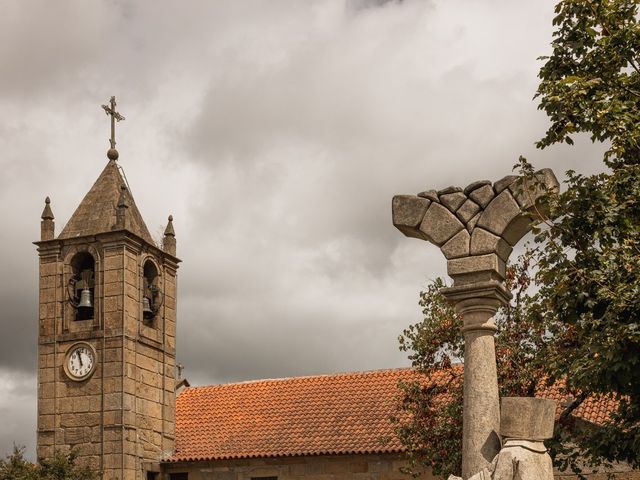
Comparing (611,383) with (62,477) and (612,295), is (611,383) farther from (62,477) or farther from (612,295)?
(62,477)

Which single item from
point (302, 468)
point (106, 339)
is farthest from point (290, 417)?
point (106, 339)

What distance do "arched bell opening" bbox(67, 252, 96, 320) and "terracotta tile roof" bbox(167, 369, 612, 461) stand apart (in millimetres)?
3819

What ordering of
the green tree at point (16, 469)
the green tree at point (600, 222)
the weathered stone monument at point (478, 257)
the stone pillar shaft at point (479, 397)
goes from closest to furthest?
the stone pillar shaft at point (479, 397)
the weathered stone monument at point (478, 257)
the green tree at point (600, 222)
the green tree at point (16, 469)

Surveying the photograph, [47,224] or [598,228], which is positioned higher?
[47,224]

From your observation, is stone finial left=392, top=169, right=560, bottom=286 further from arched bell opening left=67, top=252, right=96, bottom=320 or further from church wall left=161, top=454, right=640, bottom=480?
arched bell opening left=67, top=252, right=96, bottom=320

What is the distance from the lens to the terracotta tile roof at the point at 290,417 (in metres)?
22.9

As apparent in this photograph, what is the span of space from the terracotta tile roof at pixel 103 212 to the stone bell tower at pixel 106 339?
1.2 inches

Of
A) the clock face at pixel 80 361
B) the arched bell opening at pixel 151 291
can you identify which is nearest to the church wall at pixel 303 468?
the clock face at pixel 80 361

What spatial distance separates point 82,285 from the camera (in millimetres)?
24625

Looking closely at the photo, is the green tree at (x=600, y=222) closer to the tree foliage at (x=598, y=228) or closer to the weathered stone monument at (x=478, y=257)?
the tree foliage at (x=598, y=228)

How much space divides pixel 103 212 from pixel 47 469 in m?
6.50

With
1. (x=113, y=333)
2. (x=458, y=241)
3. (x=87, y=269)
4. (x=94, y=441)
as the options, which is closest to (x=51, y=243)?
(x=87, y=269)

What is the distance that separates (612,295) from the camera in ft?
32.7

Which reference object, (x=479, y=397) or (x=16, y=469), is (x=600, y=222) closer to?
(x=479, y=397)
